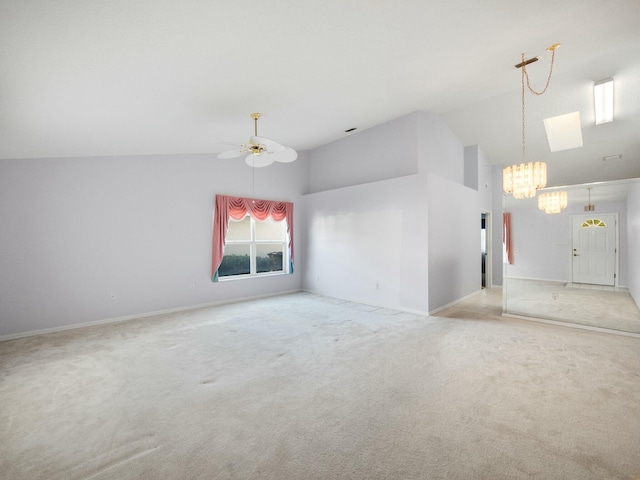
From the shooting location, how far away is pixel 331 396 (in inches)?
94.3

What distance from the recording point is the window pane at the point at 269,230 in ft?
21.9

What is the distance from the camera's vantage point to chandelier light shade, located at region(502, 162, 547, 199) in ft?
12.0

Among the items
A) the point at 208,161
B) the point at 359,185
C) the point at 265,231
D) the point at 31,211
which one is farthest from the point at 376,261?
the point at 31,211

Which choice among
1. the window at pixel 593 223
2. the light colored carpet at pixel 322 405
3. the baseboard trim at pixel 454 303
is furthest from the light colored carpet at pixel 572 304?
the window at pixel 593 223

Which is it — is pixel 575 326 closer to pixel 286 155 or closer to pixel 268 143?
pixel 286 155

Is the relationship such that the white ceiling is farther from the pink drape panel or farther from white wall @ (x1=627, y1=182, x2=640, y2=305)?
the pink drape panel

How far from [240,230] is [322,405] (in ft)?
15.5

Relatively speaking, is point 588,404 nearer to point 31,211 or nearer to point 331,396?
point 331,396

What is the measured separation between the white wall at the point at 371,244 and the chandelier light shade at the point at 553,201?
6.76 ft

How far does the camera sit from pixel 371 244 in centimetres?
568

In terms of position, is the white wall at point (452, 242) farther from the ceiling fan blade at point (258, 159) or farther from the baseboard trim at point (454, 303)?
the ceiling fan blade at point (258, 159)

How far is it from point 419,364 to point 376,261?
8.92ft

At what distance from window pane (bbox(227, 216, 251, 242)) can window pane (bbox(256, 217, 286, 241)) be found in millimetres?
239

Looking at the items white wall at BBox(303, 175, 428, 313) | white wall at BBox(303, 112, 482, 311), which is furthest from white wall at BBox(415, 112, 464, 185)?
white wall at BBox(303, 175, 428, 313)
